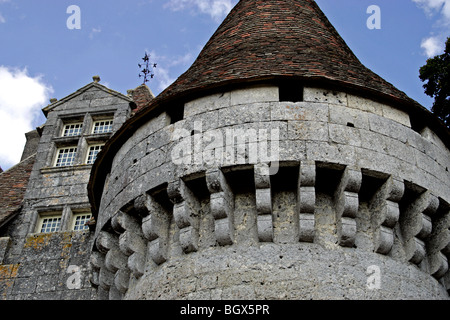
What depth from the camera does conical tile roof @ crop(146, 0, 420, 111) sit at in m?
7.32

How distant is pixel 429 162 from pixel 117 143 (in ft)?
12.9

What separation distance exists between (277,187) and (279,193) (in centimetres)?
7

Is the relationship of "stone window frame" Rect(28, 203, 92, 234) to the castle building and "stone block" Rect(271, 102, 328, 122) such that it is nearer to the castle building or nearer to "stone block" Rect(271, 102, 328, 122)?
the castle building

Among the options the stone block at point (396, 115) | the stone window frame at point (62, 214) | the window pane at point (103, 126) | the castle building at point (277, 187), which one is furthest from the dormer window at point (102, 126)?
the stone block at point (396, 115)

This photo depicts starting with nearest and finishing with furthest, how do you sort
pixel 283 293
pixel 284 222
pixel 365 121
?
pixel 283 293
pixel 284 222
pixel 365 121

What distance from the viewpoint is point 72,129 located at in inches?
478

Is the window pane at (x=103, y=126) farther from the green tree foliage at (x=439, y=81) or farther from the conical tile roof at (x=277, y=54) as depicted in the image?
the green tree foliage at (x=439, y=81)

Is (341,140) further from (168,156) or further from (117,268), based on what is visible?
(117,268)

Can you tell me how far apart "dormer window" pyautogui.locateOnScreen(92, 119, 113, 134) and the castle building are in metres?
3.48

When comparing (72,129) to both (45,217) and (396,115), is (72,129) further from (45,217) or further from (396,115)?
(396,115)

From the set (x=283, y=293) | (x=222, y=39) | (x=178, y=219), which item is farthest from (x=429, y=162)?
(x=222, y=39)

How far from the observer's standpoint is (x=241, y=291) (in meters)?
6.02

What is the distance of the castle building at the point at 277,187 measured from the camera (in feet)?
20.4

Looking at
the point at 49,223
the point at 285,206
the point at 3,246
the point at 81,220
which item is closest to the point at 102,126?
the point at 81,220
